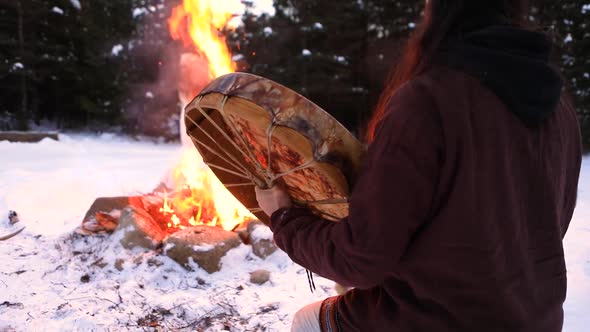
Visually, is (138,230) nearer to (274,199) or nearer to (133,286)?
(133,286)

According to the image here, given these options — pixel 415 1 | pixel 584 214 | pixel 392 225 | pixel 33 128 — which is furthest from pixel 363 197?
pixel 33 128

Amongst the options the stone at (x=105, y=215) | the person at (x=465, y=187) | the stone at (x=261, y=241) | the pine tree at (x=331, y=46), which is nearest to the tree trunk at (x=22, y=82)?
the pine tree at (x=331, y=46)

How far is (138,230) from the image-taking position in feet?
13.0

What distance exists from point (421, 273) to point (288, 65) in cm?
1479

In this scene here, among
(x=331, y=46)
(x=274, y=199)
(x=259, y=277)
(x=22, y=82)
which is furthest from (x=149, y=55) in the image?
(x=274, y=199)

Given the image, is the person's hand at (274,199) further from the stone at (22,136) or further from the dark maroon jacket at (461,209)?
the stone at (22,136)

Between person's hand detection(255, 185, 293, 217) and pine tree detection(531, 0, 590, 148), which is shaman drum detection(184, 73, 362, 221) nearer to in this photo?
person's hand detection(255, 185, 293, 217)

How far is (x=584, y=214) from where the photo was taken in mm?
5336

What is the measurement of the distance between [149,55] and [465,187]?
17067 millimetres

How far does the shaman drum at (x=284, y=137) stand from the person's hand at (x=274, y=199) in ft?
0.23

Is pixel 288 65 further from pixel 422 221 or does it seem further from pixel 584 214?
pixel 422 221

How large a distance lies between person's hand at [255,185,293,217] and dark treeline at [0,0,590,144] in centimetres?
1362

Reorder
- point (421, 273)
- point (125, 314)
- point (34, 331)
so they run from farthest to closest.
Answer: point (125, 314) < point (34, 331) < point (421, 273)

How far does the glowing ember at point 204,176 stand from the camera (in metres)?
4.82
